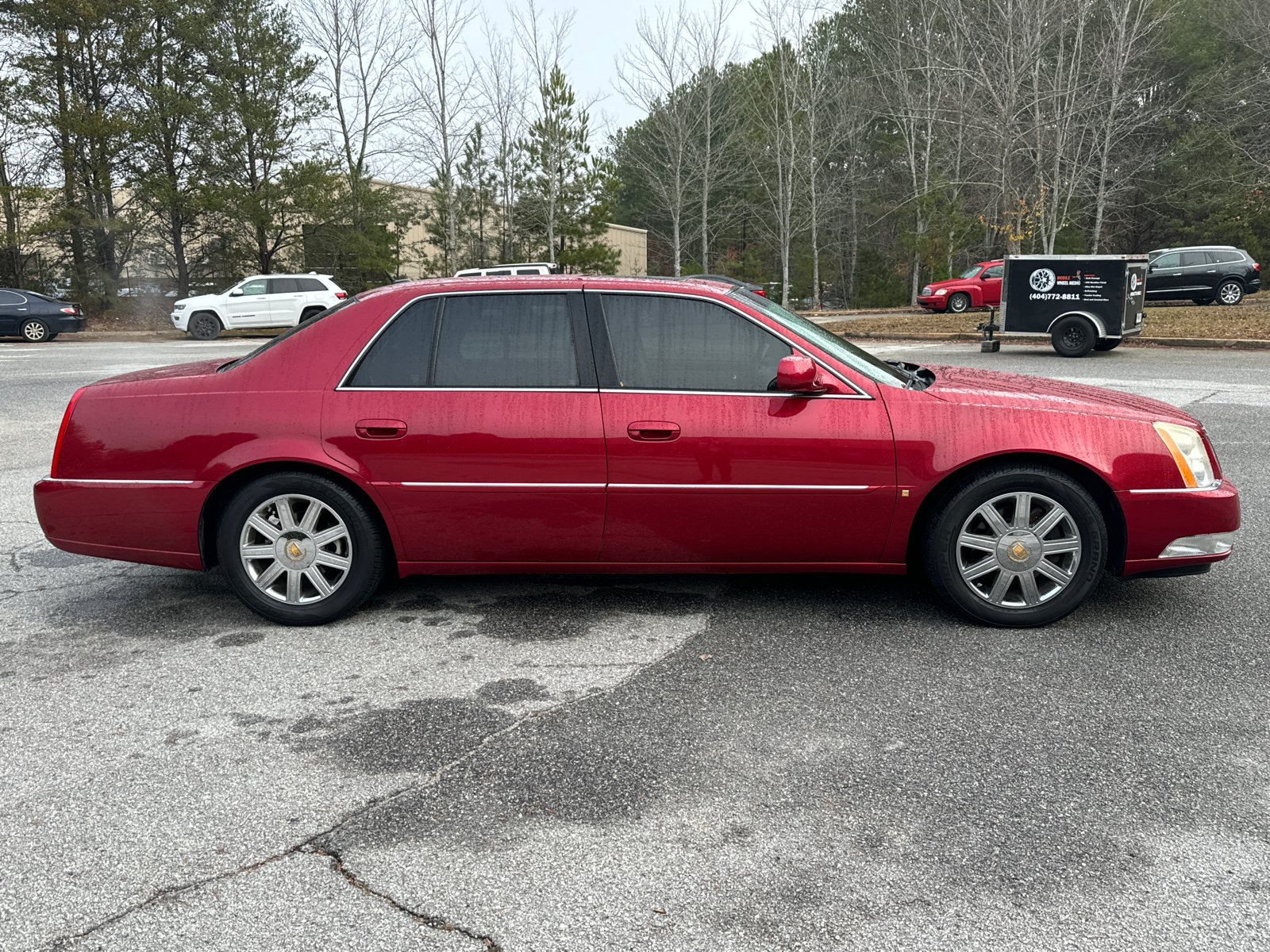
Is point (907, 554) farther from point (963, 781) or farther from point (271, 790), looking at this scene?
point (271, 790)

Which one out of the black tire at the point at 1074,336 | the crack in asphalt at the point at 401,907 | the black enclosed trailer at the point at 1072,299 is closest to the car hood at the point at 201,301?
the black enclosed trailer at the point at 1072,299

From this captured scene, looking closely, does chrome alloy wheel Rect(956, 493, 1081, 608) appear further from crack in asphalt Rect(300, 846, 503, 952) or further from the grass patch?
the grass patch

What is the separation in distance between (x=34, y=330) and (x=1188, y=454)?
2784 cm

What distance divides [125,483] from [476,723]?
2.11m

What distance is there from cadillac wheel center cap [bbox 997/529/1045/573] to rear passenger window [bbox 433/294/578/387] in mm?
1956

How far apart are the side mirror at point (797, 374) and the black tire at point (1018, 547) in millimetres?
791

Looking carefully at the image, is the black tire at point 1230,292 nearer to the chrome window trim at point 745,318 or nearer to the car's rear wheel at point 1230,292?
the car's rear wheel at point 1230,292

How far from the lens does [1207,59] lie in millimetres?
39531

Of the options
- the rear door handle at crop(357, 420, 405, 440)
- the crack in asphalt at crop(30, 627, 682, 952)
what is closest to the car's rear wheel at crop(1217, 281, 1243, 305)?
the rear door handle at crop(357, 420, 405, 440)

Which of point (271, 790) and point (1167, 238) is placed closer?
point (271, 790)

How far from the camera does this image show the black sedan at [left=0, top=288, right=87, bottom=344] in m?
25.1

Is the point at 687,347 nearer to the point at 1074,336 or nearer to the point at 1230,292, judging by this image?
the point at 1074,336

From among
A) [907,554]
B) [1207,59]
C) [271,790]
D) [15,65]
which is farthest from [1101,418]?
[1207,59]

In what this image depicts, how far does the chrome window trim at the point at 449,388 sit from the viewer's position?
→ 427 centimetres
